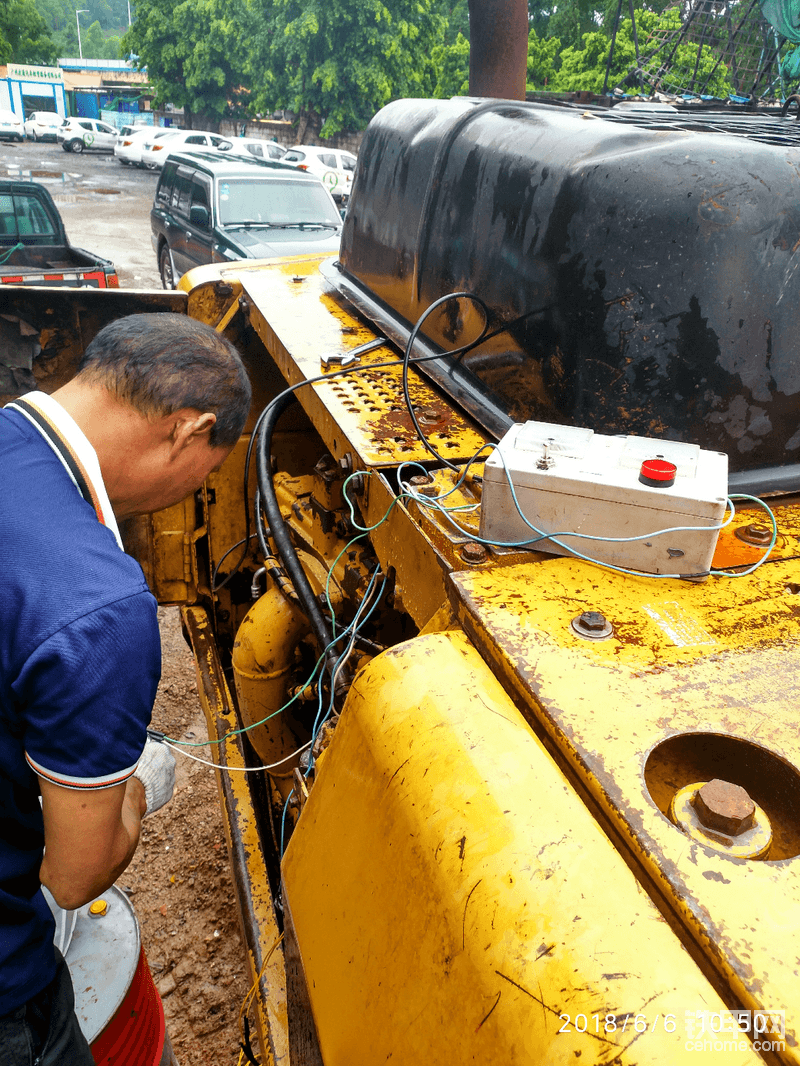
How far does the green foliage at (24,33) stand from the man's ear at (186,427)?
42.9 m

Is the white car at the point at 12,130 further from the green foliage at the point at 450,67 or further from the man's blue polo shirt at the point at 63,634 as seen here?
the man's blue polo shirt at the point at 63,634

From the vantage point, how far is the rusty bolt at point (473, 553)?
145 cm

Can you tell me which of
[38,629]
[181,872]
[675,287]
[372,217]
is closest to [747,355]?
[675,287]

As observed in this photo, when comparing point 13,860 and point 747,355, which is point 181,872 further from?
point 747,355

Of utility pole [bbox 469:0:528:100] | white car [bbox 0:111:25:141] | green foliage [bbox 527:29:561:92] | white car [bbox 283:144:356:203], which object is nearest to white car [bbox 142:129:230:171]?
white car [bbox 283:144:356:203]

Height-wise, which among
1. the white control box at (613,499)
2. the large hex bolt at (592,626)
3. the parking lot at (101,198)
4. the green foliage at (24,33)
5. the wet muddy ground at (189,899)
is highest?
the green foliage at (24,33)

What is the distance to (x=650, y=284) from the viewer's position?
160cm

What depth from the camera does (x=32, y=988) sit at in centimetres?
151

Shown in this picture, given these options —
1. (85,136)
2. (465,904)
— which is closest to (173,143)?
(85,136)

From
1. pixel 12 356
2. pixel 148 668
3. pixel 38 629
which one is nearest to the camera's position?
pixel 38 629

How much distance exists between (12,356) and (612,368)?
8.99ft

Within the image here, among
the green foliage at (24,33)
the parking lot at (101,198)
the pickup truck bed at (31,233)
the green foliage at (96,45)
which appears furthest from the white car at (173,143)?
the green foliage at (96,45)

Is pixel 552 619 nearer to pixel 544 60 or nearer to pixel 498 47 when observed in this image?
pixel 498 47

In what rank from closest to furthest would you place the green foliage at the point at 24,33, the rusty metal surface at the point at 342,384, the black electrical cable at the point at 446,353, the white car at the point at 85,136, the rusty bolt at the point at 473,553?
the rusty bolt at the point at 473,553
the black electrical cable at the point at 446,353
the rusty metal surface at the point at 342,384
the white car at the point at 85,136
the green foliage at the point at 24,33
